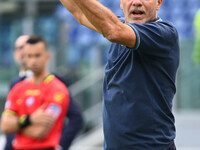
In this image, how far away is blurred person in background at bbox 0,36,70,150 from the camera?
190 inches

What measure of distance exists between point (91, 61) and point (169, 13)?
2.11 metres

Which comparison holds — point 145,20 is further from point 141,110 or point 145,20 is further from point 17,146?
point 17,146

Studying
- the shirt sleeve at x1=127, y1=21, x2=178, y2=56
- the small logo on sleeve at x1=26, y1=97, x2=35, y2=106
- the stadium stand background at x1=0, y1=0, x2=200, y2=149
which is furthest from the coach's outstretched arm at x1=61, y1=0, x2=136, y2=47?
the stadium stand background at x1=0, y1=0, x2=200, y2=149

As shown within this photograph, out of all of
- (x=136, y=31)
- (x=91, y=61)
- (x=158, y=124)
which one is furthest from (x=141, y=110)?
(x=91, y=61)

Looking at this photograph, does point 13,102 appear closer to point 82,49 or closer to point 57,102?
point 57,102

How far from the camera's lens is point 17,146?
4906 millimetres

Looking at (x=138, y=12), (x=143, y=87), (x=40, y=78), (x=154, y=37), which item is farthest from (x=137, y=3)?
(x=40, y=78)

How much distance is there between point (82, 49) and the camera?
40.1 feet

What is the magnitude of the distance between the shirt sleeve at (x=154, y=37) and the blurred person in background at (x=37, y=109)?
2059mm

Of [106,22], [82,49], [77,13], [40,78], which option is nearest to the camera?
[106,22]

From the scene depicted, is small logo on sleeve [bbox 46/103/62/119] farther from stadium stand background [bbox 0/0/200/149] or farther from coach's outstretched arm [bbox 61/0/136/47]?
stadium stand background [bbox 0/0/200/149]

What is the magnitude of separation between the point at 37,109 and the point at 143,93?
2.15 metres

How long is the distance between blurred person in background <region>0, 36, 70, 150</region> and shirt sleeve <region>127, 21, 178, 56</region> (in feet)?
6.76

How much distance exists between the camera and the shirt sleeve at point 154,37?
2826 millimetres
